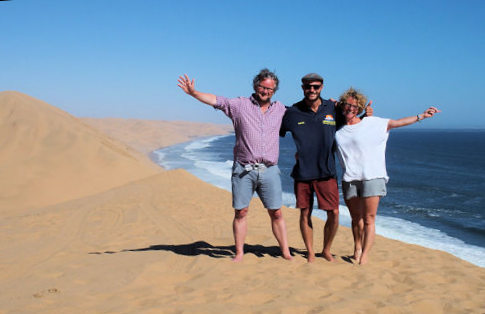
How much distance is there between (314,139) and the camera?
4043mm

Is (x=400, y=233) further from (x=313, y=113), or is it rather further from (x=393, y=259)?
(x=313, y=113)

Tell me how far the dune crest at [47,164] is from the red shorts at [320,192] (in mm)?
9887

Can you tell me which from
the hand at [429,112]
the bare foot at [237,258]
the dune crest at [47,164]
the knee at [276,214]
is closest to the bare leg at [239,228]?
the bare foot at [237,258]

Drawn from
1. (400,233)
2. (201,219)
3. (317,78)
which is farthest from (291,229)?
(400,233)

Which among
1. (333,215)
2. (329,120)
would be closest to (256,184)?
(333,215)

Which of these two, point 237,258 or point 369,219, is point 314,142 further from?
point 237,258

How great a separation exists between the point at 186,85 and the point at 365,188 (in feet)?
7.16

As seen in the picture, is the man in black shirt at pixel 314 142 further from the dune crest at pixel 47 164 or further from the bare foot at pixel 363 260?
the dune crest at pixel 47 164

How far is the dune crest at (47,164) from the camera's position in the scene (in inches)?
498

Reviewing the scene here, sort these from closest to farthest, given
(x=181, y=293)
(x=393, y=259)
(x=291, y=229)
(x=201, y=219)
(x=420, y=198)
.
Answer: (x=181, y=293), (x=393, y=259), (x=291, y=229), (x=201, y=219), (x=420, y=198)

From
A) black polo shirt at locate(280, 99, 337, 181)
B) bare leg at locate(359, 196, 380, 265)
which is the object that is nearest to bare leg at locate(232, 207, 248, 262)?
black polo shirt at locate(280, 99, 337, 181)

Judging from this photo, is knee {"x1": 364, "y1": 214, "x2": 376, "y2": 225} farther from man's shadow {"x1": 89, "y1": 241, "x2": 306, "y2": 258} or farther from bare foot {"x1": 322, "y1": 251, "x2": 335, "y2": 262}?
man's shadow {"x1": 89, "y1": 241, "x2": 306, "y2": 258}

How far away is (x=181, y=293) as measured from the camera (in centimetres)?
353

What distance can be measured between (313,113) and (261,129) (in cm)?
59
